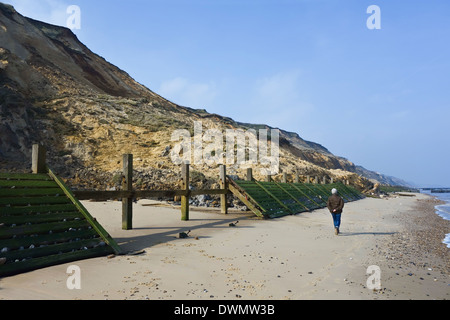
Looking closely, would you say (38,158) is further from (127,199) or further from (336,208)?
(336,208)

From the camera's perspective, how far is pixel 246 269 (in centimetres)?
504

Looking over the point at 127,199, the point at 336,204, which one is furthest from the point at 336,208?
the point at 127,199

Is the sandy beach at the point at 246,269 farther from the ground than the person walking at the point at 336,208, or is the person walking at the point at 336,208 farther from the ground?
the person walking at the point at 336,208

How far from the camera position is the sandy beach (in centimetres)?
388

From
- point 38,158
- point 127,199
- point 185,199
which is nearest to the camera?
point 38,158

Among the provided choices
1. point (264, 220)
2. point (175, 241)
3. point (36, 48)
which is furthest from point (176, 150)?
point (36, 48)

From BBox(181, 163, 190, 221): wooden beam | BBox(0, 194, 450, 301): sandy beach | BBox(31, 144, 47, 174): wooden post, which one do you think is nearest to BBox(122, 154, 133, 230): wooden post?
BBox(0, 194, 450, 301): sandy beach

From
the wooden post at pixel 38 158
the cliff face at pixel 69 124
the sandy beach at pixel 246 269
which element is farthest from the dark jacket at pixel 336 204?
the cliff face at pixel 69 124

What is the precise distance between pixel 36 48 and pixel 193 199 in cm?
3522

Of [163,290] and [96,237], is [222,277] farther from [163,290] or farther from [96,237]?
[96,237]

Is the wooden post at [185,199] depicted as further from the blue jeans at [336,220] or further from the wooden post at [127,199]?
the blue jeans at [336,220]

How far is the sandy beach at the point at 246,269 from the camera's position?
3.88m

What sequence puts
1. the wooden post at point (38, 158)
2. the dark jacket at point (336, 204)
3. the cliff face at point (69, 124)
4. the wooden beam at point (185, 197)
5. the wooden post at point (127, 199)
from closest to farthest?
the wooden post at point (38, 158), the wooden post at point (127, 199), the dark jacket at point (336, 204), the wooden beam at point (185, 197), the cliff face at point (69, 124)

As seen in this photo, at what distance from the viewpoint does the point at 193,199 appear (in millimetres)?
15883
